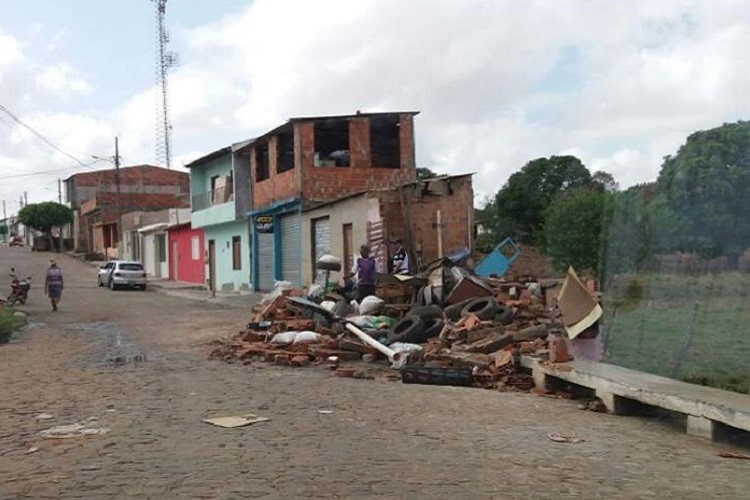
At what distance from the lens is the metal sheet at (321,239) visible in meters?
24.5

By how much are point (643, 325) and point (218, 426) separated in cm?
585

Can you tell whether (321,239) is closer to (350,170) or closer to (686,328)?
(350,170)

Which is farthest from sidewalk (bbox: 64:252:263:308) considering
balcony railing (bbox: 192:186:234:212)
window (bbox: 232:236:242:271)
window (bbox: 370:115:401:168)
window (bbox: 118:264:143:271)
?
window (bbox: 370:115:401:168)

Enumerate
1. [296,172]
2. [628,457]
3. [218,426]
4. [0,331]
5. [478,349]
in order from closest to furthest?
[628,457] → [218,426] → [478,349] → [0,331] → [296,172]

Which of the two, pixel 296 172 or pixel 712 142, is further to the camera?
pixel 296 172

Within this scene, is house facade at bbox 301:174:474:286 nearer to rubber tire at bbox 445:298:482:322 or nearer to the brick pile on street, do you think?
the brick pile on street

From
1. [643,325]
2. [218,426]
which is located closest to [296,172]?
[643,325]

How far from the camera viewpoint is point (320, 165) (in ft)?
87.8

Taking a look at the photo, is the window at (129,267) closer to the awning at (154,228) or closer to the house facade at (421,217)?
the awning at (154,228)

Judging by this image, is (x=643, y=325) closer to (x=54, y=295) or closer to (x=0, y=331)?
(x=0, y=331)

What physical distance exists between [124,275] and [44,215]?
118 feet

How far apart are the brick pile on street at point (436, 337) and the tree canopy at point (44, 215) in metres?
57.1

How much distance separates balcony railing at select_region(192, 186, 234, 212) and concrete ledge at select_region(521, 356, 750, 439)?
1027 inches

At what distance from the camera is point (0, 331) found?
16484 millimetres
